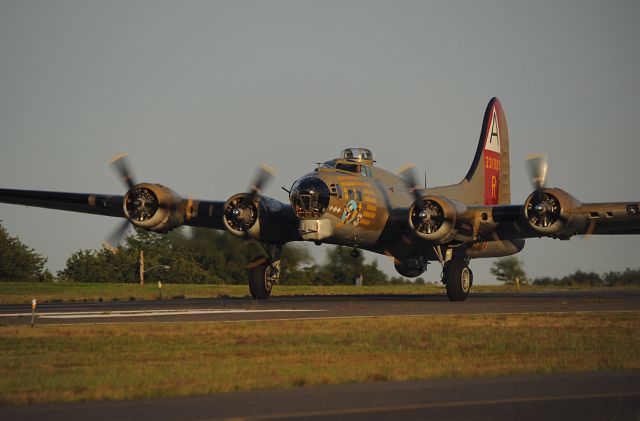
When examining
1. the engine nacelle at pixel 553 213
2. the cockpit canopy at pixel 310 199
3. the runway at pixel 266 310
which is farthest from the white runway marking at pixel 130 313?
the engine nacelle at pixel 553 213

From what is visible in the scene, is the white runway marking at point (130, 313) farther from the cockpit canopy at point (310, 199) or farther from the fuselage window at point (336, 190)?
the fuselage window at point (336, 190)

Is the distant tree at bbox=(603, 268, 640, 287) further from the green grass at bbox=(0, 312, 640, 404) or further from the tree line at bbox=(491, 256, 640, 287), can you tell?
the green grass at bbox=(0, 312, 640, 404)

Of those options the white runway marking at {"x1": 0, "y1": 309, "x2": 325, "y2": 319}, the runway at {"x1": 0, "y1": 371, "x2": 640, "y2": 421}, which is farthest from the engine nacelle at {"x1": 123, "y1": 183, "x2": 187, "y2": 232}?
the runway at {"x1": 0, "y1": 371, "x2": 640, "y2": 421}

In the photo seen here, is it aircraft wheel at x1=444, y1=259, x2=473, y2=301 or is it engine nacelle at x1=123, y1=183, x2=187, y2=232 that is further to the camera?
aircraft wheel at x1=444, y1=259, x2=473, y2=301

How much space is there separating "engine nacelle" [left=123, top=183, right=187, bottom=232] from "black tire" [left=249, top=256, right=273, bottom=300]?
13.1 ft

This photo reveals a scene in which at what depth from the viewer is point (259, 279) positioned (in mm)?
37375

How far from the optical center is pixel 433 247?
38.3 meters

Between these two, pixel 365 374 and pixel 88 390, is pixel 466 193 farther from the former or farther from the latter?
pixel 88 390

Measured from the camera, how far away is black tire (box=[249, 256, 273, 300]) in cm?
3738

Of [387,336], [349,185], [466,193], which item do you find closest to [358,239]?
[349,185]

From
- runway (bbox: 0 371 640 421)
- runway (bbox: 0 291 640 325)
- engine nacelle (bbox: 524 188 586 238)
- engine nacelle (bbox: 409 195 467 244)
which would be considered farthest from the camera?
engine nacelle (bbox: 409 195 467 244)

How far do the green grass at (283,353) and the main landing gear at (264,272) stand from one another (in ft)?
39.2

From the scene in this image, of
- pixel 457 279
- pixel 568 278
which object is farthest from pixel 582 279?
pixel 457 279

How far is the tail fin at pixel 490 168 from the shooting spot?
46.8m
